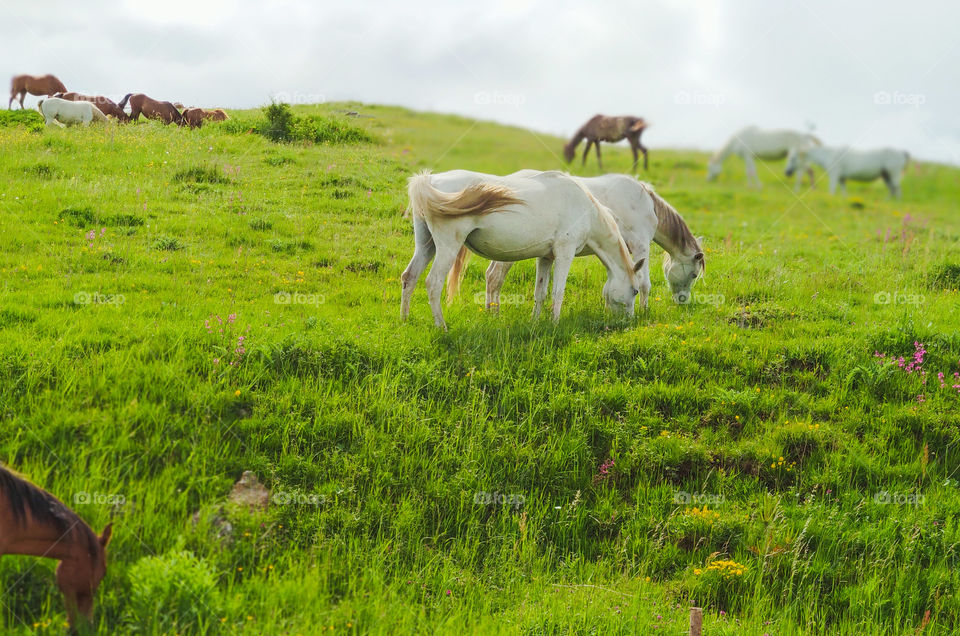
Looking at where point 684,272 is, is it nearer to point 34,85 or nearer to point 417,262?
point 417,262

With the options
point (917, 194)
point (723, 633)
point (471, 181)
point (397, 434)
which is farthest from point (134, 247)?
point (917, 194)

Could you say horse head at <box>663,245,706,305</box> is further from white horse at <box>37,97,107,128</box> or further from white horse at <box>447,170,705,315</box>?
white horse at <box>37,97,107,128</box>

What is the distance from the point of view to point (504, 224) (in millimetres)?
8789

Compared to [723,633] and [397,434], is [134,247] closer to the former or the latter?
[397,434]

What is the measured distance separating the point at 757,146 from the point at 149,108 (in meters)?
23.3

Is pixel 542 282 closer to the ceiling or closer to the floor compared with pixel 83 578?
closer to the ceiling

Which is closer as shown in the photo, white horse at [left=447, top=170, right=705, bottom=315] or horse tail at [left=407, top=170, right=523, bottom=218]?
horse tail at [left=407, top=170, right=523, bottom=218]

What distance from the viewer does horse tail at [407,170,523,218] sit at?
8.45 metres

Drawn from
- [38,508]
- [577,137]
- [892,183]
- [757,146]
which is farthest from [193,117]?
[892,183]

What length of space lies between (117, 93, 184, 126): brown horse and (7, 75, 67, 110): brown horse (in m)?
2.16

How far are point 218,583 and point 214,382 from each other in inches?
94.0

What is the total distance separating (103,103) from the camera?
602 inches

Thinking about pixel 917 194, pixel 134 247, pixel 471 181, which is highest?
pixel 917 194

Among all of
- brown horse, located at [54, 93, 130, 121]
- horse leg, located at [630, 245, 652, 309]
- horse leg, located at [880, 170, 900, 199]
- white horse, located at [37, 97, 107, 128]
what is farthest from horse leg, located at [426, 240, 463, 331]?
horse leg, located at [880, 170, 900, 199]
